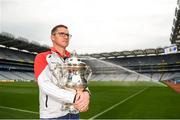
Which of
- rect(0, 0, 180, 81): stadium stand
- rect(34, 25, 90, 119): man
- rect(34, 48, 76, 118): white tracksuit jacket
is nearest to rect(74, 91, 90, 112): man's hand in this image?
rect(34, 25, 90, 119): man

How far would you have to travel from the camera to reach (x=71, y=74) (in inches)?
111

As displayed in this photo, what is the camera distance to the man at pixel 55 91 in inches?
103

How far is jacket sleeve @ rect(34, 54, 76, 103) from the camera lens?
8.55 feet

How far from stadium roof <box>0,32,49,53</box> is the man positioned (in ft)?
226

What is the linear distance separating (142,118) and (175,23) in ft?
201

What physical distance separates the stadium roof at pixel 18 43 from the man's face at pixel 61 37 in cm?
6897

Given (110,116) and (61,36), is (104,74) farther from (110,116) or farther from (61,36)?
(61,36)

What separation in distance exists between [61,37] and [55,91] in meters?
0.77

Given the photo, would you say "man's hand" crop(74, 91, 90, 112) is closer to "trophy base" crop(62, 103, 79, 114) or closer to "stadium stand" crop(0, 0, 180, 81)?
"trophy base" crop(62, 103, 79, 114)

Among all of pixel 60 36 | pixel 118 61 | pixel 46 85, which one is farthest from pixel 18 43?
pixel 46 85

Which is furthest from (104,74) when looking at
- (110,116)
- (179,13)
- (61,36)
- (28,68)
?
(61,36)

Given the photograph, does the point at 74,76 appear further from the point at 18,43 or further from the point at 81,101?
the point at 18,43

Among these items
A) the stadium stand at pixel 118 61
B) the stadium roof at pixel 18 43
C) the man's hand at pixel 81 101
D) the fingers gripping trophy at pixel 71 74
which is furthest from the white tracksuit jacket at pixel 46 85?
the stadium stand at pixel 118 61

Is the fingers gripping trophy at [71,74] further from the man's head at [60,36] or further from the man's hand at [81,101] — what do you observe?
the man's head at [60,36]
